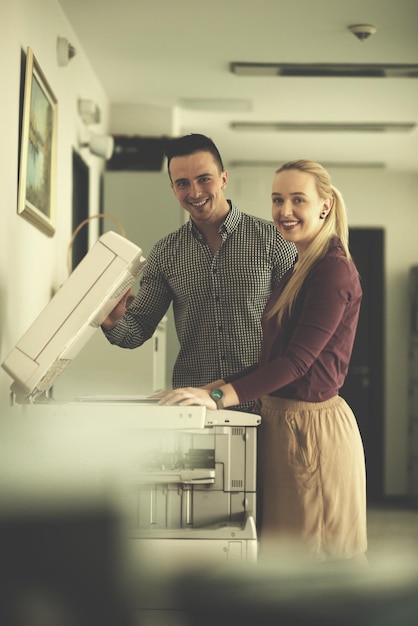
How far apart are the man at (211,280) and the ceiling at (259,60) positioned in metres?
1.74

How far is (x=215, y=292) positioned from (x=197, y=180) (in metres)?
0.29

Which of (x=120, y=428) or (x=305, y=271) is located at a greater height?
(x=305, y=271)

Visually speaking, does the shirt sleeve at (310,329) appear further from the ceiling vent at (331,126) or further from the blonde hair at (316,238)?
the ceiling vent at (331,126)

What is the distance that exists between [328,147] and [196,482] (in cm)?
524

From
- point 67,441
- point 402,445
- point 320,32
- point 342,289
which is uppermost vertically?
point 320,32

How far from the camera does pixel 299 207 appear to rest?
5.72ft

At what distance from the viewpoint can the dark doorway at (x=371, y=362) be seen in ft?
24.4

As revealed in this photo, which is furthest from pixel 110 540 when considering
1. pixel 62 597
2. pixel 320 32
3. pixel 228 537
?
pixel 320 32

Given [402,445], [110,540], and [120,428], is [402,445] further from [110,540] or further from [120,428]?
[110,540]

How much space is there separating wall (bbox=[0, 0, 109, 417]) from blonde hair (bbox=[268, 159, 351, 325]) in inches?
41.3

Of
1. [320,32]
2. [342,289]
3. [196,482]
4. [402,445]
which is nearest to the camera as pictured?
[196,482]

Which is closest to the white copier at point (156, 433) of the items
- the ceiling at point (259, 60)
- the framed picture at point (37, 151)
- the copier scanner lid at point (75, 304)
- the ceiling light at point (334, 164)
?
the copier scanner lid at point (75, 304)

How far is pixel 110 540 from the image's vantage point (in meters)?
0.40

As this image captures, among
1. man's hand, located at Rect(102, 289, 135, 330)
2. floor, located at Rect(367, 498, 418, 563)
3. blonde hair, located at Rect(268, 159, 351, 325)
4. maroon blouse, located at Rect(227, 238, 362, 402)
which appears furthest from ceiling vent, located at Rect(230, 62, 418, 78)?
maroon blouse, located at Rect(227, 238, 362, 402)
